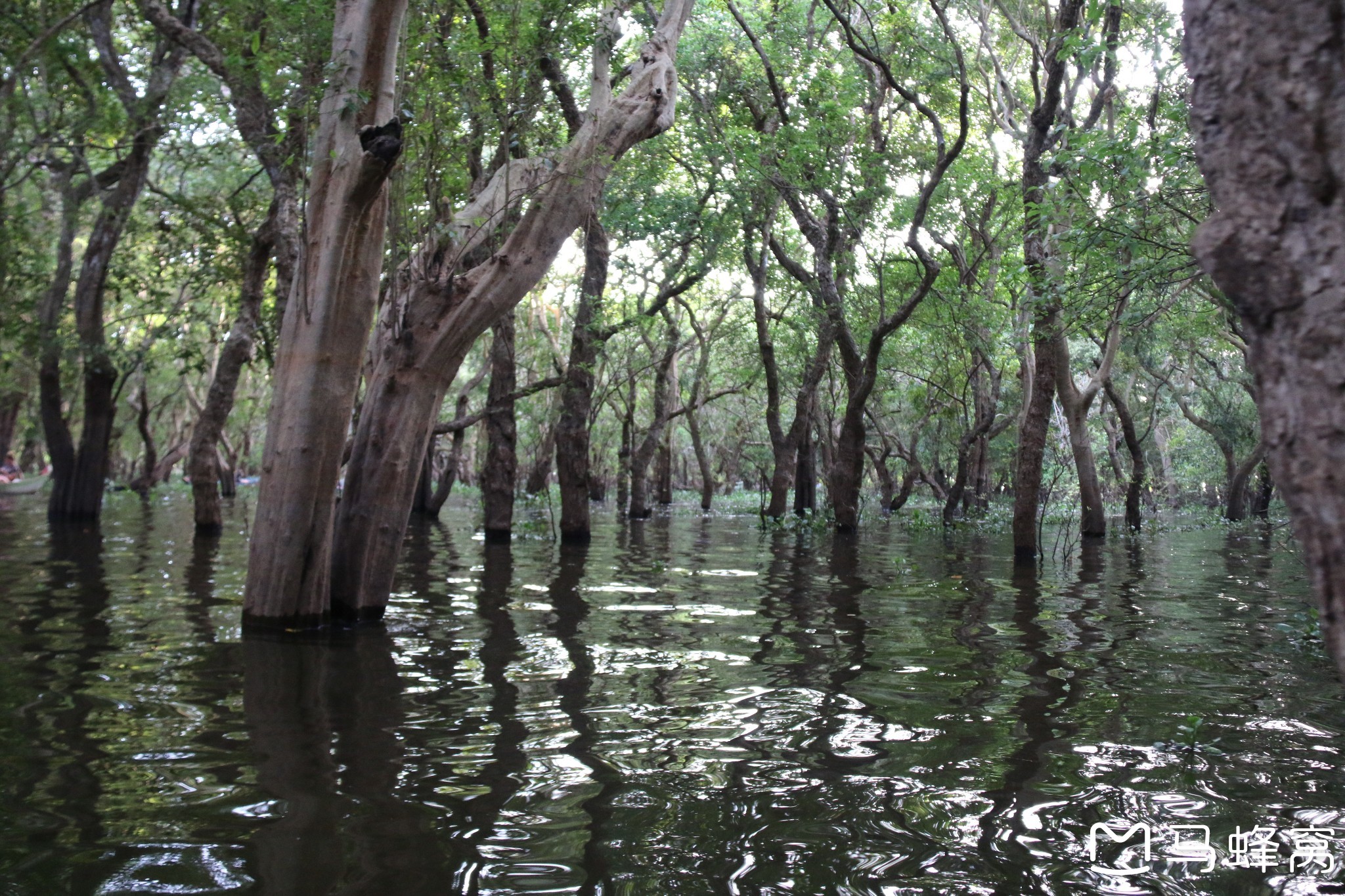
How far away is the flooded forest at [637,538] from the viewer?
9.75 feet

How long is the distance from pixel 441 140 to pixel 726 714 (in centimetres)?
502

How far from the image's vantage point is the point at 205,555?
475 inches

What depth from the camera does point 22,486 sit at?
90.4ft

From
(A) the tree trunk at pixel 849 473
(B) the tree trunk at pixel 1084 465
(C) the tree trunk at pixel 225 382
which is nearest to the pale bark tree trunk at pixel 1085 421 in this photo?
(B) the tree trunk at pixel 1084 465

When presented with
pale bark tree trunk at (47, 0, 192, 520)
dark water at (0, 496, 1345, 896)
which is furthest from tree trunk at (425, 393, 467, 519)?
dark water at (0, 496, 1345, 896)

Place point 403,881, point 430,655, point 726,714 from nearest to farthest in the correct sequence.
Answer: point 403,881 < point 726,714 < point 430,655

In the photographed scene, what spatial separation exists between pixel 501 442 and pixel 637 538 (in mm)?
3446

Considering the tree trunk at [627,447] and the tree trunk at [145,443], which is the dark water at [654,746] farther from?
the tree trunk at [627,447]

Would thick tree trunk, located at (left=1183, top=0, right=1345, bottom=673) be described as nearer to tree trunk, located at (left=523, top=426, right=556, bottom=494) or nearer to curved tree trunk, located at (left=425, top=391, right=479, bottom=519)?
curved tree trunk, located at (left=425, top=391, right=479, bottom=519)

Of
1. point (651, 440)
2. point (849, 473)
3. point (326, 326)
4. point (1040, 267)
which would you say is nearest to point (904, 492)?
point (651, 440)

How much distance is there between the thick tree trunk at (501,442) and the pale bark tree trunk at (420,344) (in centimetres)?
712

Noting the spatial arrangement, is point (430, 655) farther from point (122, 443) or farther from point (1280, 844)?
point (122, 443)

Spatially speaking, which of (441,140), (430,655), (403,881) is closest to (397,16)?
(441,140)

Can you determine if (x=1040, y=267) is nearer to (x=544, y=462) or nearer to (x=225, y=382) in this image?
(x=225, y=382)
